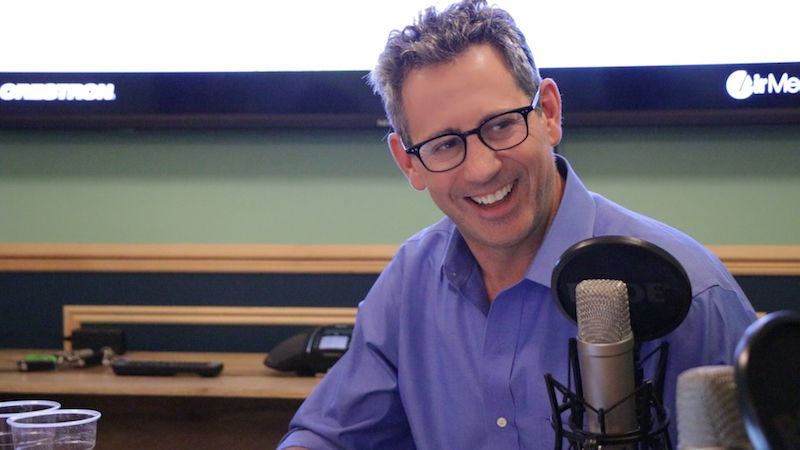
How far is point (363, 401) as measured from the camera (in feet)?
5.03

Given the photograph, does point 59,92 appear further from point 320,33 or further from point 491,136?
point 491,136

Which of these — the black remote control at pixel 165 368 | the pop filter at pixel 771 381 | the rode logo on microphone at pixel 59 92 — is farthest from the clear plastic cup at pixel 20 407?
the pop filter at pixel 771 381

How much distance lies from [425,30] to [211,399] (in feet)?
3.36

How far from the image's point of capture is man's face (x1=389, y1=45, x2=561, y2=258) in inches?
54.1

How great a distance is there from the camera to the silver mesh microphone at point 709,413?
2.05 feet

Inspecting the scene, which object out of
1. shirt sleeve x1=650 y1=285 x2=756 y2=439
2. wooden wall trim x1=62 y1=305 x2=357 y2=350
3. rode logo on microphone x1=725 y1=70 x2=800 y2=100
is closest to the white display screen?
rode logo on microphone x1=725 y1=70 x2=800 y2=100

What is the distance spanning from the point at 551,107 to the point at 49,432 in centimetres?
81

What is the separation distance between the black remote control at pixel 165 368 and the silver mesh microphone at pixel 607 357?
48.8 inches

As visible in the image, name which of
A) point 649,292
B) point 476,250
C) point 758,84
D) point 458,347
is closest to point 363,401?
point 458,347

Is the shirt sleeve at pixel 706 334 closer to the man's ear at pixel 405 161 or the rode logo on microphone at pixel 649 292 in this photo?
the rode logo on microphone at pixel 649 292

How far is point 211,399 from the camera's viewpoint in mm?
2119

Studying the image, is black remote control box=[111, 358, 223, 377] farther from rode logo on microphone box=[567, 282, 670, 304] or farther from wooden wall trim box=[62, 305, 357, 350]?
rode logo on microphone box=[567, 282, 670, 304]

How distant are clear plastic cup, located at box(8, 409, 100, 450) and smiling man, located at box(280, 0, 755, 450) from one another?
330 millimetres

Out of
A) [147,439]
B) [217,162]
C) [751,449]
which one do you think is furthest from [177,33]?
[751,449]
